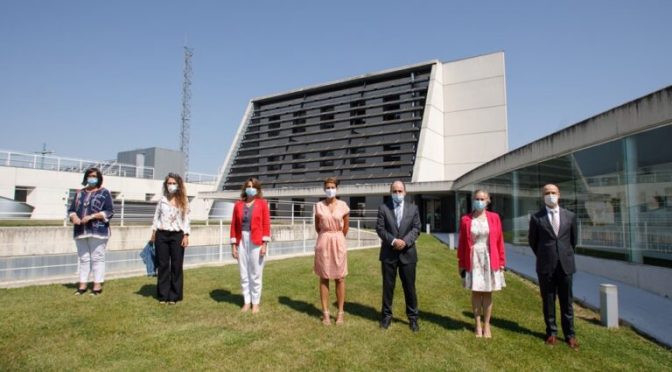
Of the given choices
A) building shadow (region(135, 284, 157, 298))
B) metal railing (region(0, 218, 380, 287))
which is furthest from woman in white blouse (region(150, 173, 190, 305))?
metal railing (region(0, 218, 380, 287))

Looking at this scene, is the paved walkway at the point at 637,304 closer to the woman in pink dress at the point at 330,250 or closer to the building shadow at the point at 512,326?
the building shadow at the point at 512,326

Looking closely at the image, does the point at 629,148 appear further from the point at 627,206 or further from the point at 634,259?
the point at 634,259

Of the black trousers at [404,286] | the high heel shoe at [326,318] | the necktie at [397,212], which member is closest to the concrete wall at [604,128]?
the necktie at [397,212]

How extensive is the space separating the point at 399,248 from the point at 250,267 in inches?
82.1

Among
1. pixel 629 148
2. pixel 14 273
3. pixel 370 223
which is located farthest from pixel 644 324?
pixel 370 223

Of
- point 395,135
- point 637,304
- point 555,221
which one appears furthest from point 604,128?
point 395,135

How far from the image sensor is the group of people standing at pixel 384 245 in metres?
4.59

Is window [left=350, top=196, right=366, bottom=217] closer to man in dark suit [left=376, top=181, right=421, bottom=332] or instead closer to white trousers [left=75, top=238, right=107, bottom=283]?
white trousers [left=75, top=238, right=107, bottom=283]

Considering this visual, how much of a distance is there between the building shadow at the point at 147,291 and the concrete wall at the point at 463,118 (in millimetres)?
31382

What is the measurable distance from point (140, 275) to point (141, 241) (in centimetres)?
810

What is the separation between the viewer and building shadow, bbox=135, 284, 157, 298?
618 centimetres

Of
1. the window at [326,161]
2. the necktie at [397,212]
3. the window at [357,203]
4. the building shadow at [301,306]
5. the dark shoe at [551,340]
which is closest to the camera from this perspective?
the dark shoe at [551,340]

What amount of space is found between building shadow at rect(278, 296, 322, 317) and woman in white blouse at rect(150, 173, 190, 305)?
157cm

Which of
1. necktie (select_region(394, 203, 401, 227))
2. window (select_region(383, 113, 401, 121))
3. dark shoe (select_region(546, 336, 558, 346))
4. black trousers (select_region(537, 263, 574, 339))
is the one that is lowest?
dark shoe (select_region(546, 336, 558, 346))
